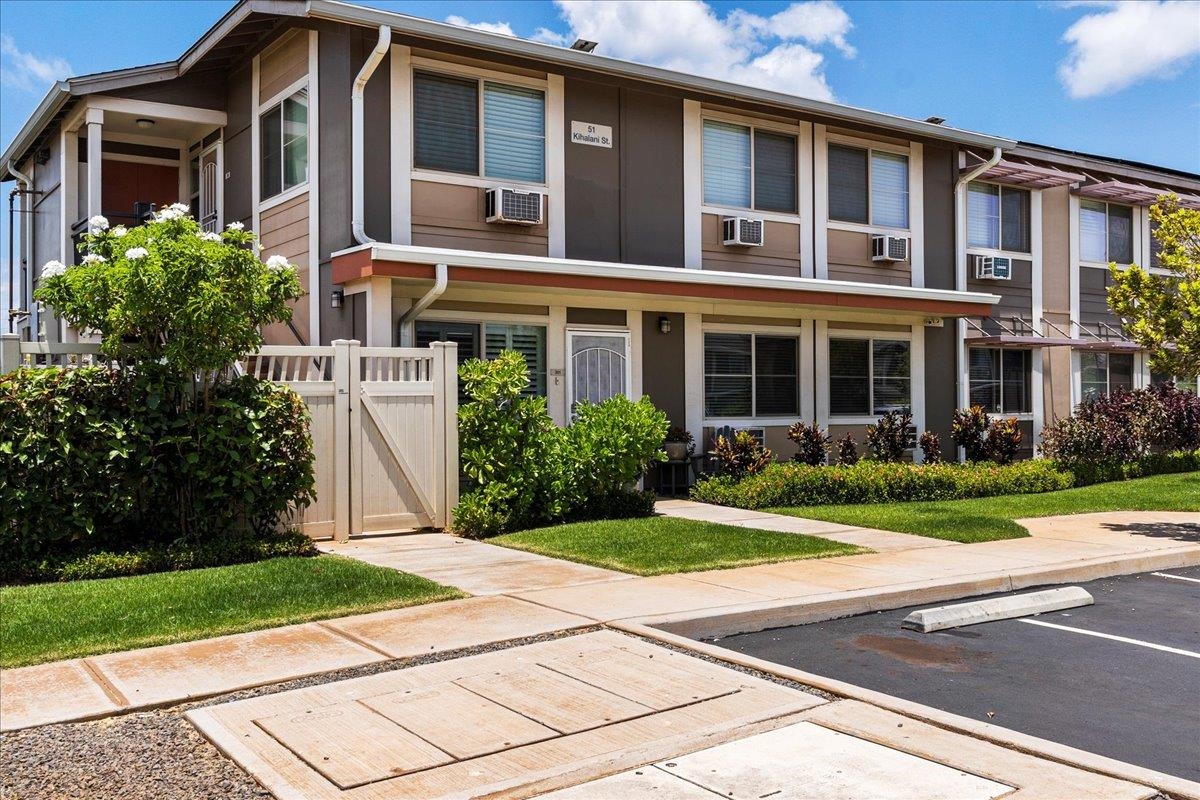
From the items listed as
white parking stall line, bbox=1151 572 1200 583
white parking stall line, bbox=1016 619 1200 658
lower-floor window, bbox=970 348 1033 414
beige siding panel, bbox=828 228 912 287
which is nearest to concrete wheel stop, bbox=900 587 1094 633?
white parking stall line, bbox=1016 619 1200 658

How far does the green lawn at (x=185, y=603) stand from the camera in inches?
267

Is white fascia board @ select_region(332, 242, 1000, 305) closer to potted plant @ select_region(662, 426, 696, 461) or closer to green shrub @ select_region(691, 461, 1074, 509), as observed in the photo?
potted plant @ select_region(662, 426, 696, 461)

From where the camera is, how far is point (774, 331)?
17234 millimetres

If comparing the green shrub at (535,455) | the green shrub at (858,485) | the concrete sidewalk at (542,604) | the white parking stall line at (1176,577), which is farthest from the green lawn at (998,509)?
the green shrub at (535,455)

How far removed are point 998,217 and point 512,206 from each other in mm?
10767

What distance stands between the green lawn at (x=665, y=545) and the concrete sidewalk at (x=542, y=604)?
251 mm

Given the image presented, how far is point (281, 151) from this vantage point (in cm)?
1498

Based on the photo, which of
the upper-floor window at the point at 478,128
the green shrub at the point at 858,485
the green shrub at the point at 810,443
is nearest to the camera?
the upper-floor window at the point at 478,128

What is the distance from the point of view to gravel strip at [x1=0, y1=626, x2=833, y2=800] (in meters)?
4.45

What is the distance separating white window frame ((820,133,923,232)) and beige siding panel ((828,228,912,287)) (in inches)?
5.0

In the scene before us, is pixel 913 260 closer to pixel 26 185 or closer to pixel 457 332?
pixel 457 332

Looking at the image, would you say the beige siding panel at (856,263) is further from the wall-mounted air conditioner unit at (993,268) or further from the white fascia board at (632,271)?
the wall-mounted air conditioner unit at (993,268)

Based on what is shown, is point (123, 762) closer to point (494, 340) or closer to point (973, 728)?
point (973, 728)

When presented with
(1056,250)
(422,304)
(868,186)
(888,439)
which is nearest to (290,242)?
(422,304)
